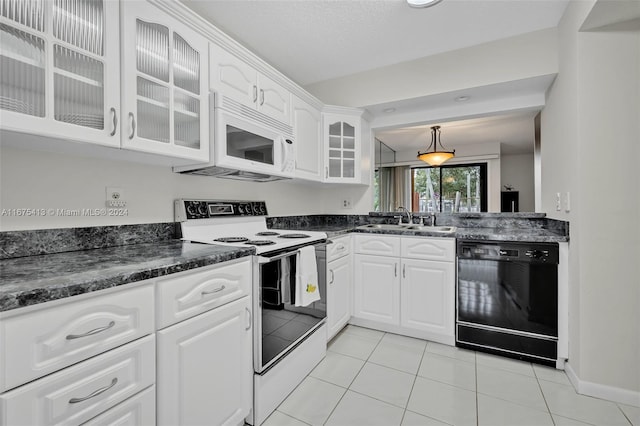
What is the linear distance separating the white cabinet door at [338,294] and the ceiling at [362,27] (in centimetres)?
157

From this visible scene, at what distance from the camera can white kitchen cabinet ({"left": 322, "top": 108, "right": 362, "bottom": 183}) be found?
2.79 m

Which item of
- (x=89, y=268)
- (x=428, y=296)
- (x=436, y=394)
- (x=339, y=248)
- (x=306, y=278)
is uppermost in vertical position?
(x=89, y=268)

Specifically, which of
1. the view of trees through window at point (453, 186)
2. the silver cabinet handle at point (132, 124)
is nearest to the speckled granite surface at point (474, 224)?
the silver cabinet handle at point (132, 124)

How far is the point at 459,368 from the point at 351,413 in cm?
88

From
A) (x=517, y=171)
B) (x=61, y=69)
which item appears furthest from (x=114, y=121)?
(x=517, y=171)

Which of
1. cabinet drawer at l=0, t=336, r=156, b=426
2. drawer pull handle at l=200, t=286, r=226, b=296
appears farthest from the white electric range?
cabinet drawer at l=0, t=336, r=156, b=426

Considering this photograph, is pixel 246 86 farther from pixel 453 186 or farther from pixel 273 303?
pixel 453 186

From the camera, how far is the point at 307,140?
2531 mm

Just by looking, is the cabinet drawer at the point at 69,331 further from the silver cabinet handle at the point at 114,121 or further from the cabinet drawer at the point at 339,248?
the cabinet drawer at the point at 339,248

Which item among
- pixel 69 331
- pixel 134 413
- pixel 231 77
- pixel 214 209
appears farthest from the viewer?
pixel 214 209

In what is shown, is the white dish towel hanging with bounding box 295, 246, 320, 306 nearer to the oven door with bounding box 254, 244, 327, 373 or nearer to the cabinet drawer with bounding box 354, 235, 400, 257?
the oven door with bounding box 254, 244, 327, 373

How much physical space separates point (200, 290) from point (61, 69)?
3.14 feet

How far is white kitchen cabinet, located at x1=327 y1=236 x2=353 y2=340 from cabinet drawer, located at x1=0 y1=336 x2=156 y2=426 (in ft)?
4.52

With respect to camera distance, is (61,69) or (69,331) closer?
(69,331)
